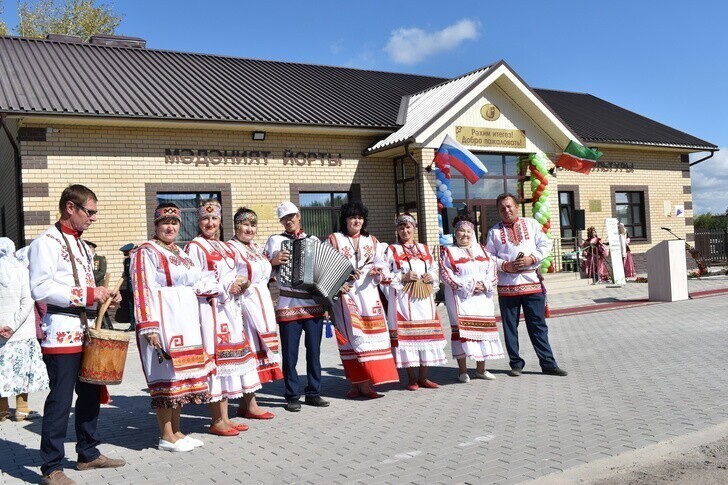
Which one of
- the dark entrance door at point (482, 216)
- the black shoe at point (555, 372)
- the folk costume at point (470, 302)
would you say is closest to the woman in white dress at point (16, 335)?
the folk costume at point (470, 302)

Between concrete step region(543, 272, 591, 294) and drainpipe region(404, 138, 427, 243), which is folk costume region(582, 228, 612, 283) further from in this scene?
drainpipe region(404, 138, 427, 243)

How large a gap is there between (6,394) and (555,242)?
52.3 ft

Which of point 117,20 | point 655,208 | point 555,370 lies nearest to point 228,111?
point 555,370

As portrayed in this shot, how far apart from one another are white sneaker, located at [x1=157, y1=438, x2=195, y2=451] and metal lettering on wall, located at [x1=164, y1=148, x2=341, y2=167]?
11.3 m

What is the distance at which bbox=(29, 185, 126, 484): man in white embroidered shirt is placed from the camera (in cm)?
455

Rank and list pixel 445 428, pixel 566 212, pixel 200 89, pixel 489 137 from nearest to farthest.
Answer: pixel 445 428
pixel 200 89
pixel 489 137
pixel 566 212

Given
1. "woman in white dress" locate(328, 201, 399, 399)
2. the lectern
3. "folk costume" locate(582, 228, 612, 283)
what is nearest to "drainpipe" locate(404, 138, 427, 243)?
the lectern

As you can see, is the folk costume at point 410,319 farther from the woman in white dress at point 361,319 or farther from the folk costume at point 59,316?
the folk costume at point 59,316

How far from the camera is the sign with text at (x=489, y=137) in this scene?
59.6 feet

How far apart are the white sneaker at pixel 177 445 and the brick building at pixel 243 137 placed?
34.1 feet

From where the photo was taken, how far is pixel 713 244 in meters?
27.4

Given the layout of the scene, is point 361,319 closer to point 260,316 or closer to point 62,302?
point 260,316

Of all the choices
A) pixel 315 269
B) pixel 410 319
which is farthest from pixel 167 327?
pixel 410 319

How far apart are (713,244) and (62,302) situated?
27613 mm
